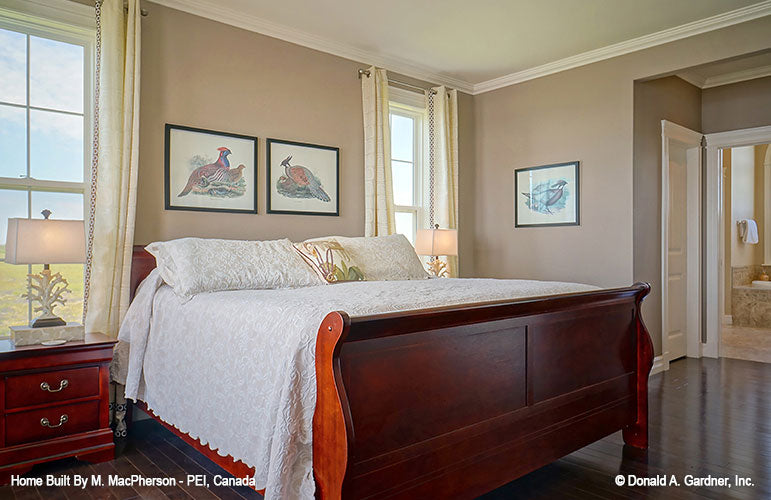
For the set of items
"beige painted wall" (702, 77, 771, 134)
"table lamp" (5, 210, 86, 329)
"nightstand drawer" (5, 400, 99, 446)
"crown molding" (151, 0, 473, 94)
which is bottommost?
"nightstand drawer" (5, 400, 99, 446)

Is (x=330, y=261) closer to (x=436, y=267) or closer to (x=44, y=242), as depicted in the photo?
(x=44, y=242)

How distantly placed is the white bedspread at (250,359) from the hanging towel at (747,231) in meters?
6.39

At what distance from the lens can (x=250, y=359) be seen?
195 cm

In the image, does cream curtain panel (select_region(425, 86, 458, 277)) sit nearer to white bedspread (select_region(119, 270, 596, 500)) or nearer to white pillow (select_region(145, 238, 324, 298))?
white pillow (select_region(145, 238, 324, 298))

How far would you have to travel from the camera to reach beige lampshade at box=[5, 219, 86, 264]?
2504 mm

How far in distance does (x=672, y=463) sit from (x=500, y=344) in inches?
50.2

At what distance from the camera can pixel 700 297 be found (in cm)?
514

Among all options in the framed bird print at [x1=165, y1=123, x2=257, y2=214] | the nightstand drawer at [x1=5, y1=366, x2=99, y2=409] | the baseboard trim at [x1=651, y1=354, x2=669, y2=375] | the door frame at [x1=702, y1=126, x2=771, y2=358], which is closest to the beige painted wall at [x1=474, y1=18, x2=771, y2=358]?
the baseboard trim at [x1=651, y1=354, x2=669, y2=375]

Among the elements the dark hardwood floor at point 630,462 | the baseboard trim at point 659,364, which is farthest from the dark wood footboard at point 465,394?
the baseboard trim at point 659,364

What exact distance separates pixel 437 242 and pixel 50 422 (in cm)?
295

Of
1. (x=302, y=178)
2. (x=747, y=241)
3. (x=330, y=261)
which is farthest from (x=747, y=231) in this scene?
(x=330, y=261)

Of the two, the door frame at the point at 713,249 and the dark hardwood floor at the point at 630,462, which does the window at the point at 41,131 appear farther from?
the door frame at the point at 713,249

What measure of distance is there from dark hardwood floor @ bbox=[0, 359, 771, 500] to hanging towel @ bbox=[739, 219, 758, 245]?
4.78 m

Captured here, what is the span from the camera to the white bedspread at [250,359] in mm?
1671
